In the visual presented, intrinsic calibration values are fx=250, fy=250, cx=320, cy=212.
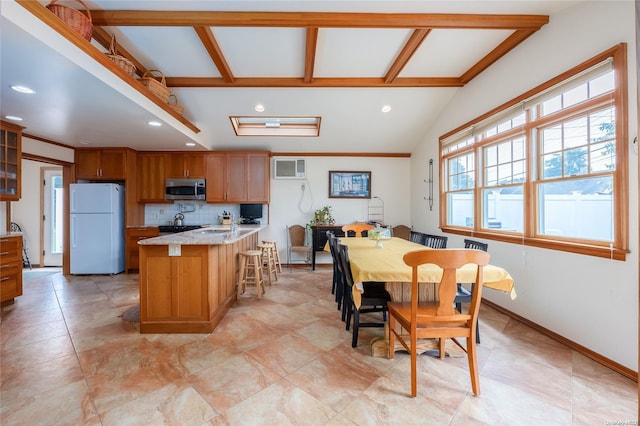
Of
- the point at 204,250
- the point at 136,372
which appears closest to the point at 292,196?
the point at 204,250

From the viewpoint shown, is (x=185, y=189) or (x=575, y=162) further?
(x=185, y=189)

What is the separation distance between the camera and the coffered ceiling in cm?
213

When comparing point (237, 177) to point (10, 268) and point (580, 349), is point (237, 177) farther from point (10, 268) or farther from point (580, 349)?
point (580, 349)

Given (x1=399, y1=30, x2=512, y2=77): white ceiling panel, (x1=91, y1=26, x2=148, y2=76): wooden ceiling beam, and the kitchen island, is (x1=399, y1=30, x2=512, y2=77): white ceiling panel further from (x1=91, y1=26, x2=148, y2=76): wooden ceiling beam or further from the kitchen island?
(x1=91, y1=26, x2=148, y2=76): wooden ceiling beam

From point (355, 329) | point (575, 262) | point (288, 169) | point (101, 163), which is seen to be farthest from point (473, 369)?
point (101, 163)

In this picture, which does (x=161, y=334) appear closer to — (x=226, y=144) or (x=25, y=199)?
(x=226, y=144)

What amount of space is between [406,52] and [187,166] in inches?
168

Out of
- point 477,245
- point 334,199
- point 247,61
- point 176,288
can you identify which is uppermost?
point 247,61

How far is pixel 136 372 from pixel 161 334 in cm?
60

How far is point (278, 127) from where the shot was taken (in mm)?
4930

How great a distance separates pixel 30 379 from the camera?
1777 millimetres

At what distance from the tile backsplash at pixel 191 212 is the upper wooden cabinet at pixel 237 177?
14.1 inches

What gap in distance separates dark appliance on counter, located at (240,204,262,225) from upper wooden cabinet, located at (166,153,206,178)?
1.04 m

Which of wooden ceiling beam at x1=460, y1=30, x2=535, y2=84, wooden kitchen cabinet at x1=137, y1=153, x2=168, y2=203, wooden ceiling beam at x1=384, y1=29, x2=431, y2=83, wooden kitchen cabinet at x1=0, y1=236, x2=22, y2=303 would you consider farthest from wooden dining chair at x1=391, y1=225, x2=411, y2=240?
wooden kitchen cabinet at x1=0, y1=236, x2=22, y2=303
